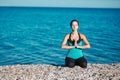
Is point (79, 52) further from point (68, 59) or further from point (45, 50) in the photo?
point (45, 50)

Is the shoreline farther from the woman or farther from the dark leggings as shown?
the woman

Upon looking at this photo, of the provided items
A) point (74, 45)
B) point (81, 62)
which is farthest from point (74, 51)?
point (81, 62)

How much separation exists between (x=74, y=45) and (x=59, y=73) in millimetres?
1384

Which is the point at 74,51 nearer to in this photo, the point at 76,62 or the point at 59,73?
the point at 76,62

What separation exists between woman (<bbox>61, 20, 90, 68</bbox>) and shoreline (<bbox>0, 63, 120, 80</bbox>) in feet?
0.99

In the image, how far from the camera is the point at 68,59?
1302cm

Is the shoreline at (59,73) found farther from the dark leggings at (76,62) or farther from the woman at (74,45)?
the woman at (74,45)

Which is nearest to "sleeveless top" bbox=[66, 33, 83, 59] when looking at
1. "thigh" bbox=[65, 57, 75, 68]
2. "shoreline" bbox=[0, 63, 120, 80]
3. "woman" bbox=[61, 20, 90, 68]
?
"woman" bbox=[61, 20, 90, 68]

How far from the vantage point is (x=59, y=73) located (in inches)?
492

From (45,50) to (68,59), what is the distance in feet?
50.9

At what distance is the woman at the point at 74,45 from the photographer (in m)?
12.4

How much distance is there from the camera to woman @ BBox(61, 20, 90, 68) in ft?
40.5

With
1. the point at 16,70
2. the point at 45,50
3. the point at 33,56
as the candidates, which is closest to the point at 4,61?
the point at 33,56

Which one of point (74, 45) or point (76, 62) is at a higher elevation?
point (74, 45)
